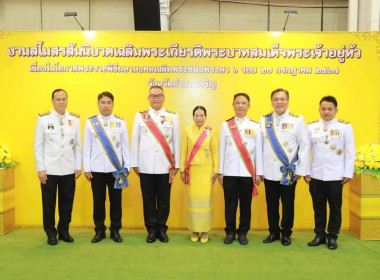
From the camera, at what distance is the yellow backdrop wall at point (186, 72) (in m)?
4.32

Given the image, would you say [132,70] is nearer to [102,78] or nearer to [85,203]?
[102,78]

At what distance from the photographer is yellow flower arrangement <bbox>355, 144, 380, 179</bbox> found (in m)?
3.90

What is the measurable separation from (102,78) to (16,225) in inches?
74.5

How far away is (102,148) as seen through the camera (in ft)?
12.3

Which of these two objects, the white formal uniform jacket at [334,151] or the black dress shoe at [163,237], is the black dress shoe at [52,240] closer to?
the black dress shoe at [163,237]

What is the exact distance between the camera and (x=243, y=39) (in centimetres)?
432

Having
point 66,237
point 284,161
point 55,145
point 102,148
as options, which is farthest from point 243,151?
point 66,237

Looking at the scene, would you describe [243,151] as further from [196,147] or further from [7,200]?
[7,200]

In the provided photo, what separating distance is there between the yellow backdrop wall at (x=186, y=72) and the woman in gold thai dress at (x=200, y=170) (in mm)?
632

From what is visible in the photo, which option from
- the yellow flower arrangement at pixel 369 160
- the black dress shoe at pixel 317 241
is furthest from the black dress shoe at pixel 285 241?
the yellow flower arrangement at pixel 369 160

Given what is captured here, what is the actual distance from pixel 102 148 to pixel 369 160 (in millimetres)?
2606

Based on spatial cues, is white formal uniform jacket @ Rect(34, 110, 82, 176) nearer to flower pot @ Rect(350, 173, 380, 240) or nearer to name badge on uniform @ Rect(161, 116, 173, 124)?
name badge on uniform @ Rect(161, 116, 173, 124)

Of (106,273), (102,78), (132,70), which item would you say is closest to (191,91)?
(132,70)

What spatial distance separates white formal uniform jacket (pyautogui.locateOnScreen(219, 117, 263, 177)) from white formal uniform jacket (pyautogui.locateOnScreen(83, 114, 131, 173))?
0.92 metres
